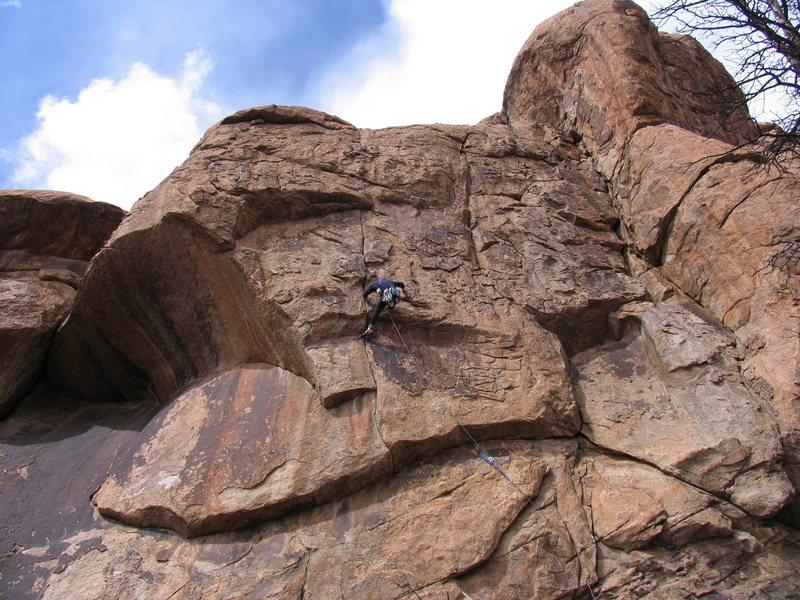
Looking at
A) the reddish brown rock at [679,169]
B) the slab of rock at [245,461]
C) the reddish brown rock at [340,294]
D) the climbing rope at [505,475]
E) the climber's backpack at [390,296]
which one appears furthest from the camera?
the climber's backpack at [390,296]

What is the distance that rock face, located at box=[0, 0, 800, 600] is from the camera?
577 centimetres

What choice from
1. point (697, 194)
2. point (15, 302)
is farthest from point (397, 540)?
point (15, 302)

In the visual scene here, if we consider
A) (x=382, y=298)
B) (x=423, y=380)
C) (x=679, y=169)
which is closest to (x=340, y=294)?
(x=382, y=298)

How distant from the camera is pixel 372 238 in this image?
28.9ft

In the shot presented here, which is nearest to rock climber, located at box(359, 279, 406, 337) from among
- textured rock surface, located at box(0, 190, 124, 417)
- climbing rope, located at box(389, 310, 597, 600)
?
climbing rope, located at box(389, 310, 597, 600)

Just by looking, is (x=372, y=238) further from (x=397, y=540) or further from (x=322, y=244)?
(x=397, y=540)

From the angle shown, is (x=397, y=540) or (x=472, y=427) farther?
(x=472, y=427)

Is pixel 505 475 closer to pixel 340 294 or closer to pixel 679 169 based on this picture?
pixel 340 294

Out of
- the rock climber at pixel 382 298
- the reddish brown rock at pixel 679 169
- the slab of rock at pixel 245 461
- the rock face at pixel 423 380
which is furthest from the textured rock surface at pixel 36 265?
the reddish brown rock at pixel 679 169

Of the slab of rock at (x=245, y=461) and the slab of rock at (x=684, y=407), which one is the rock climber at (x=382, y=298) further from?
the slab of rock at (x=684, y=407)

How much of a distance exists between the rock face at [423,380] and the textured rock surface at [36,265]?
0.43 feet

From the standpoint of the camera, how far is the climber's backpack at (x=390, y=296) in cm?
725

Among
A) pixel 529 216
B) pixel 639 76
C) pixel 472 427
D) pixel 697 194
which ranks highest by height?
Result: pixel 639 76

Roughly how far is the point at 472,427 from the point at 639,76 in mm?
8627
